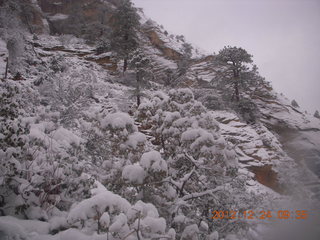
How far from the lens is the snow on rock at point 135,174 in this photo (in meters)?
4.05

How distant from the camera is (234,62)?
20.9 m

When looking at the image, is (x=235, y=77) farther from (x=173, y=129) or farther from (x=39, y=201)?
(x=39, y=201)

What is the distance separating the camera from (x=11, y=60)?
15.8 meters

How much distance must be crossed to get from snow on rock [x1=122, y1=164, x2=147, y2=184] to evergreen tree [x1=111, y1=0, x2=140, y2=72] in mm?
21654

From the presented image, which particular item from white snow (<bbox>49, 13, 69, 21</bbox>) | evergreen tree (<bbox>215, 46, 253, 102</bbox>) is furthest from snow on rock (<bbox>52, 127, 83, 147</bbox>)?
white snow (<bbox>49, 13, 69, 21</bbox>)

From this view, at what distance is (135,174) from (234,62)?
65.6 feet

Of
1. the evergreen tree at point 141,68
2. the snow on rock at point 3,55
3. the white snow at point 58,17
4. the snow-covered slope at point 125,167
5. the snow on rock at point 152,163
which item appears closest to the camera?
the snow-covered slope at point 125,167

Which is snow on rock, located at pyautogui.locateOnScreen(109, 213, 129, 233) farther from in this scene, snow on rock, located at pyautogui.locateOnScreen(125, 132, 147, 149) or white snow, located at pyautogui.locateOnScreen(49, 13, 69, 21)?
white snow, located at pyautogui.locateOnScreen(49, 13, 69, 21)

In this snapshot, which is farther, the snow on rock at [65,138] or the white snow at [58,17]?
the white snow at [58,17]

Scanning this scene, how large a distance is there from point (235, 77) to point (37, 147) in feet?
65.9

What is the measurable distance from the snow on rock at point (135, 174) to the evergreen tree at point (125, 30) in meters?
21.7
